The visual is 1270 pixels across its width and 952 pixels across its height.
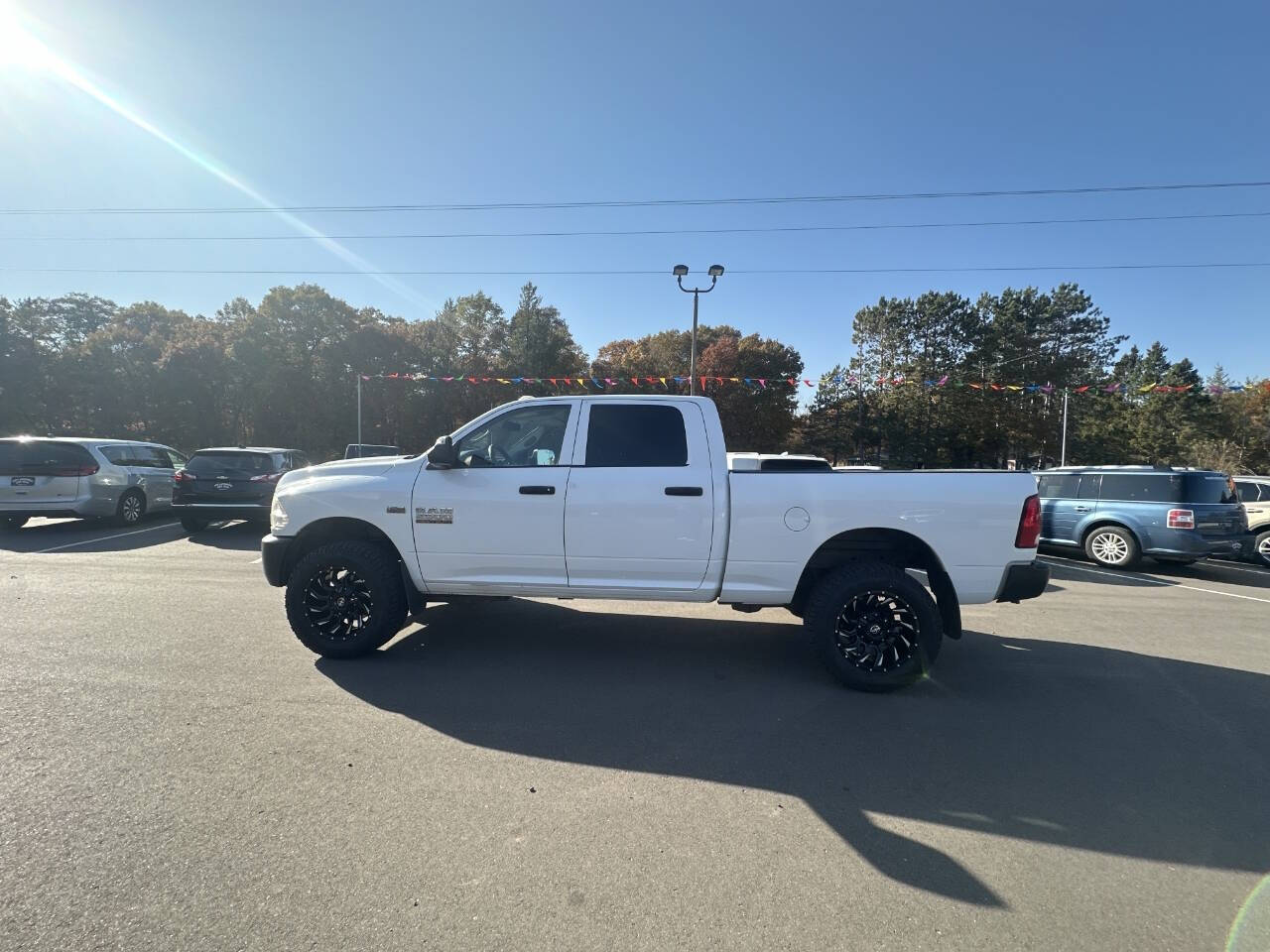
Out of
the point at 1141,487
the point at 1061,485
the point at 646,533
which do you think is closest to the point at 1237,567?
the point at 1141,487

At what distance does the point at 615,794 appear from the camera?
2.98m

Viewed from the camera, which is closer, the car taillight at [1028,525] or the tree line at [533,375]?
the car taillight at [1028,525]

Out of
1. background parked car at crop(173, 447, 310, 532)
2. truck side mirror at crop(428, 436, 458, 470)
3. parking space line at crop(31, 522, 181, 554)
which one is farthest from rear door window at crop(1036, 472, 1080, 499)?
parking space line at crop(31, 522, 181, 554)

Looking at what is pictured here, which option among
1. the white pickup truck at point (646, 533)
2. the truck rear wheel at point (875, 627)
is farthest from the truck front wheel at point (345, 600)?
the truck rear wheel at point (875, 627)

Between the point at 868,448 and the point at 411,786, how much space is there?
129ft

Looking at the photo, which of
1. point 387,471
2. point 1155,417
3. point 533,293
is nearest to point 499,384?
point 533,293

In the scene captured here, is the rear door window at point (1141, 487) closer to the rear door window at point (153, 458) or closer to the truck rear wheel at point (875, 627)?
the truck rear wheel at point (875, 627)

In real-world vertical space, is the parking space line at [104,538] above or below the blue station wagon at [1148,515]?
below

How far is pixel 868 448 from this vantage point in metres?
38.9

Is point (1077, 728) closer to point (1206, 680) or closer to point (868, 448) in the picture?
point (1206, 680)

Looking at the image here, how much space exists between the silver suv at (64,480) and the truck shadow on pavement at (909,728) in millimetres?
9549

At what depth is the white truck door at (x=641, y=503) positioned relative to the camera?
14.6ft

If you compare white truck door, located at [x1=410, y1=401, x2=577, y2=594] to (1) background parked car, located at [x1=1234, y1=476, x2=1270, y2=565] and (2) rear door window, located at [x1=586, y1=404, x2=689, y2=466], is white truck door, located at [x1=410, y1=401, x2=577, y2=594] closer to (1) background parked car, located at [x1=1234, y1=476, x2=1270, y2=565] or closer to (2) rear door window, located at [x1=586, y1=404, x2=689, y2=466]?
(2) rear door window, located at [x1=586, y1=404, x2=689, y2=466]

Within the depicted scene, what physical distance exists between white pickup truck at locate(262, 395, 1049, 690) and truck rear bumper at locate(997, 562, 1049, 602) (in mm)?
12
